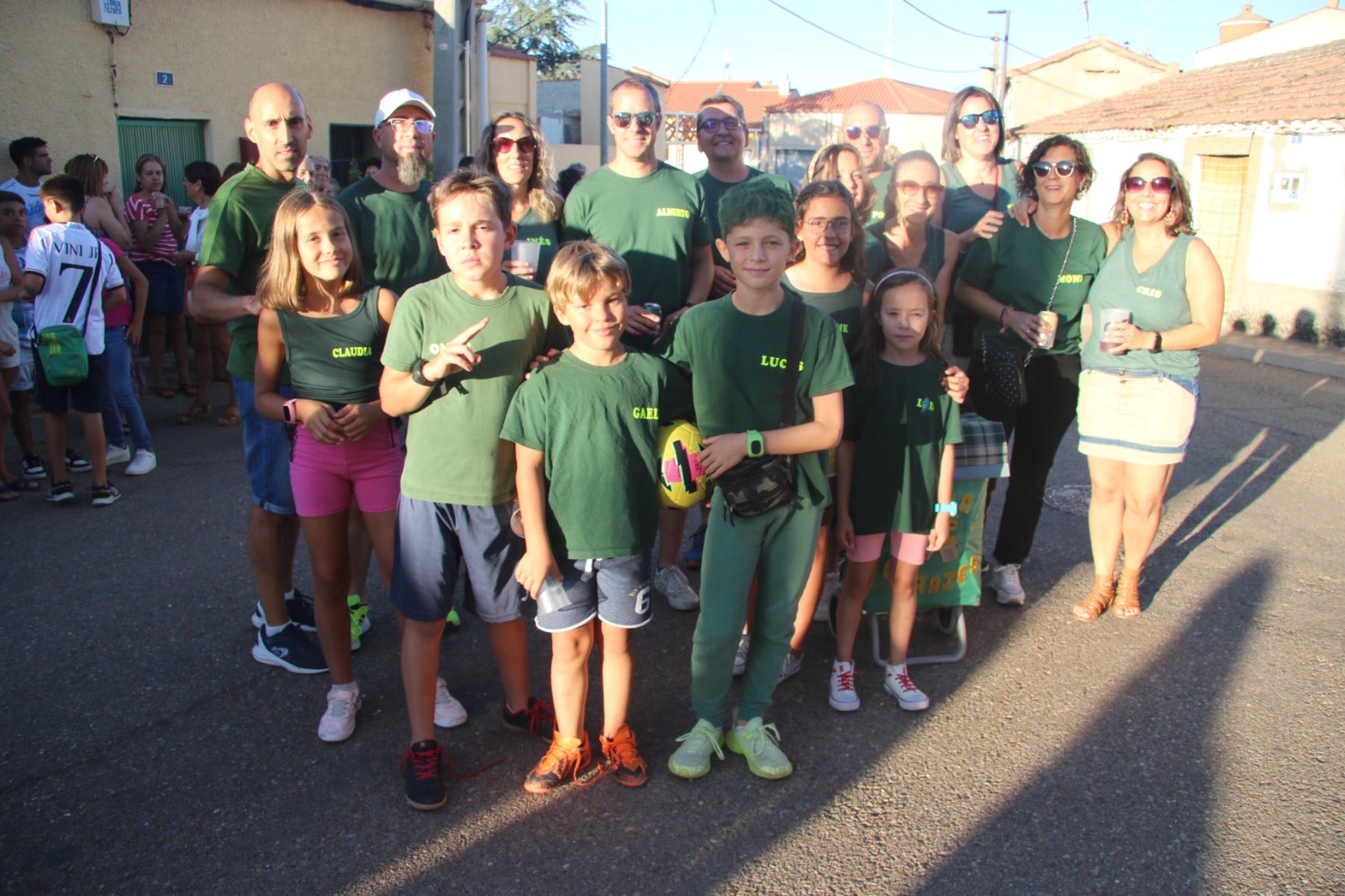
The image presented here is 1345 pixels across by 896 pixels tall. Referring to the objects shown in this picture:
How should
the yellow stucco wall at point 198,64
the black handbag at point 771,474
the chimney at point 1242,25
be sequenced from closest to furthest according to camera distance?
the black handbag at point 771,474, the yellow stucco wall at point 198,64, the chimney at point 1242,25

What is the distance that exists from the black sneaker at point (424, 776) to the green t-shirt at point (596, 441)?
2.48 feet

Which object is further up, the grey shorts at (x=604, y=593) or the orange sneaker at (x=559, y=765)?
the grey shorts at (x=604, y=593)

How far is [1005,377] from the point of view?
4.28 m

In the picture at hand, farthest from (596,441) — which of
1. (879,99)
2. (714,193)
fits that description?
(879,99)

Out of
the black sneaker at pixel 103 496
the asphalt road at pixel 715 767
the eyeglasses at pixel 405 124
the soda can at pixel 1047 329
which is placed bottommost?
the asphalt road at pixel 715 767

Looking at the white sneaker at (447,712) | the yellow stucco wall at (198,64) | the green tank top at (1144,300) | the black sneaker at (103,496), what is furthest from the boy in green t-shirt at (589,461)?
the yellow stucco wall at (198,64)

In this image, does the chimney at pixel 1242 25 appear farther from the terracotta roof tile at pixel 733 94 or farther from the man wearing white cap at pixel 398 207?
the terracotta roof tile at pixel 733 94

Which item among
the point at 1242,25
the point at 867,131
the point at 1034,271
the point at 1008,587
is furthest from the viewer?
the point at 1242,25

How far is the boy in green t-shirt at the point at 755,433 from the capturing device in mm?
3010

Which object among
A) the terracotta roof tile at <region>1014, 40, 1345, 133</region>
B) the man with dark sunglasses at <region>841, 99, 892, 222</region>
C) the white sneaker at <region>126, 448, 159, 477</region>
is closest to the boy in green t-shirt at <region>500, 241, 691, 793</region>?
the man with dark sunglasses at <region>841, 99, 892, 222</region>

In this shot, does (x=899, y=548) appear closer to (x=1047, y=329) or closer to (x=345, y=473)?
(x=1047, y=329)

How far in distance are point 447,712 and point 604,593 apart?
0.90m

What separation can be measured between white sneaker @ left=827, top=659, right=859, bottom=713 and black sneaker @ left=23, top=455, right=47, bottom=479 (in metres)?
5.23

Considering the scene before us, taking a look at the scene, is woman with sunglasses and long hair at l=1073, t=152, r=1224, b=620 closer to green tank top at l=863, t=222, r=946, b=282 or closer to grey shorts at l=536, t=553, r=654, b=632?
green tank top at l=863, t=222, r=946, b=282
